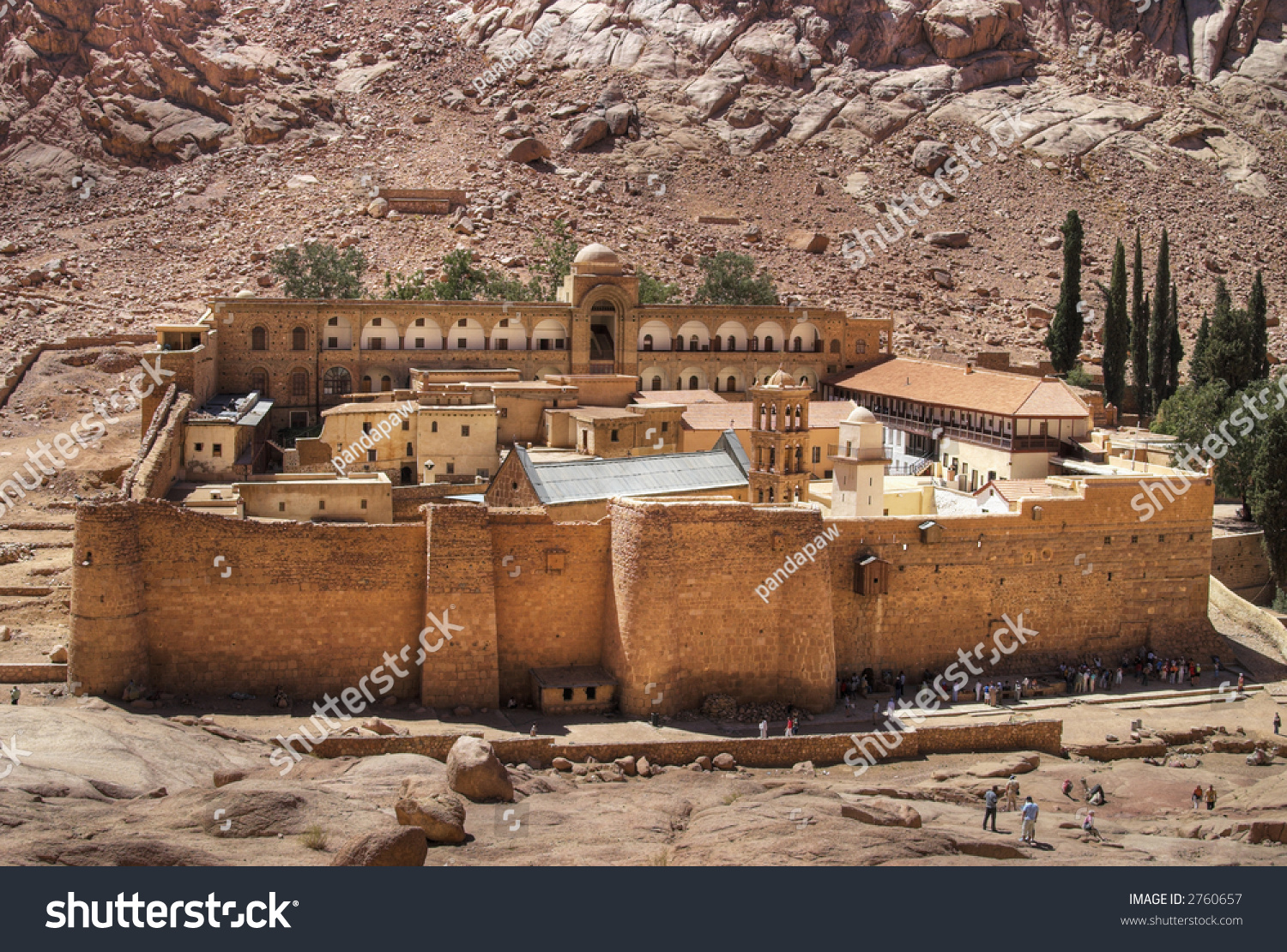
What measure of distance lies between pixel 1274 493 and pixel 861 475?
14684 mm

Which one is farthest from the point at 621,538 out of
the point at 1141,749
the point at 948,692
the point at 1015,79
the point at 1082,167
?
the point at 1015,79

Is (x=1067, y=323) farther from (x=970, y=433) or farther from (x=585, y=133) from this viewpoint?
(x=585, y=133)

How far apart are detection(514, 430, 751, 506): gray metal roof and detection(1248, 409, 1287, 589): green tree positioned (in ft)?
51.6

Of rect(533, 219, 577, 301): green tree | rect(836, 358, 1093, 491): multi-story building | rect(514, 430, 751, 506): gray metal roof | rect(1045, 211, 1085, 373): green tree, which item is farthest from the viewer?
rect(533, 219, 577, 301): green tree

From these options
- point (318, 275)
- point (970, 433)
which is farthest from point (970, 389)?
point (318, 275)

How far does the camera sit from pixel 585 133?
85.6m

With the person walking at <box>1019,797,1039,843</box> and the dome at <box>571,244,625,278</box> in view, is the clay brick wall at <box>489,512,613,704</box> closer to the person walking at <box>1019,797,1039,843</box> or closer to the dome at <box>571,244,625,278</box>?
the person walking at <box>1019,797,1039,843</box>

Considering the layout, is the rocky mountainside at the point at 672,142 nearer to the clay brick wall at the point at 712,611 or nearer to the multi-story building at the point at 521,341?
the multi-story building at the point at 521,341

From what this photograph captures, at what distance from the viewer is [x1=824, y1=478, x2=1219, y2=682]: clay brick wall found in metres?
30.8

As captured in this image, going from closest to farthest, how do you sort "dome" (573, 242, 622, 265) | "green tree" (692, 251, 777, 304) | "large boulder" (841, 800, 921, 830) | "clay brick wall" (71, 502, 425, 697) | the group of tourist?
"large boulder" (841, 800, 921, 830), the group of tourist, "clay brick wall" (71, 502, 425, 697), "dome" (573, 242, 622, 265), "green tree" (692, 251, 777, 304)

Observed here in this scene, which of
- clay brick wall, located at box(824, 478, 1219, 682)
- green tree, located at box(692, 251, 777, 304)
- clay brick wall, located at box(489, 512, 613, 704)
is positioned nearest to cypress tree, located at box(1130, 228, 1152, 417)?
green tree, located at box(692, 251, 777, 304)

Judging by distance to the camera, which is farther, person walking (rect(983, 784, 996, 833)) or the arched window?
the arched window

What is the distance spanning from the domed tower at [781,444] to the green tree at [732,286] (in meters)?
28.9

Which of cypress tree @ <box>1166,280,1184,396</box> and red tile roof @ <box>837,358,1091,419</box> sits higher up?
cypress tree @ <box>1166,280,1184,396</box>
